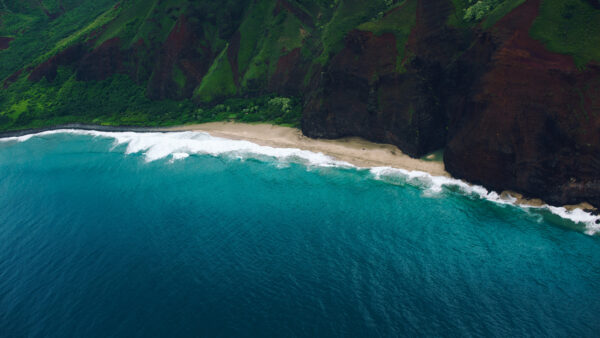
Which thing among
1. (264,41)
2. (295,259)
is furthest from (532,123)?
(264,41)

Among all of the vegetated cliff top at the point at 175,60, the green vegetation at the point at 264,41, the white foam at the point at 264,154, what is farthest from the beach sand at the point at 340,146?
the green vegetation at the point at 264,41

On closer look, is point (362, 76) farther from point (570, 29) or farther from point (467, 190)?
point (570, 29)

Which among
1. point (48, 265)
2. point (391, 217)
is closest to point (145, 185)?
point (48, 265)

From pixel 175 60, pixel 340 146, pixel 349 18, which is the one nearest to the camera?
pixel 340 146

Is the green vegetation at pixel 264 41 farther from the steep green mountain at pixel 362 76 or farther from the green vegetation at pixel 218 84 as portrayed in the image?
the green vegetation at pixel 218 84

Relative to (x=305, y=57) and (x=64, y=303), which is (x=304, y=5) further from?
(x=64, y=303)

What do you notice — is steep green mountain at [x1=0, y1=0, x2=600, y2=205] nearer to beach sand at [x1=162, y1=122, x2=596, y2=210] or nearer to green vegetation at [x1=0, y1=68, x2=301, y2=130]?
green vegetation at [x1=0, y1=68, x2=301, y2=130]

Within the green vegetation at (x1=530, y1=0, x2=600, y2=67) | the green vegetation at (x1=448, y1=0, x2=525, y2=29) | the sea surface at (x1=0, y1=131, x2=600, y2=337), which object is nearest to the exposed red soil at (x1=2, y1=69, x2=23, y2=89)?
the sea surface at (x1=0, y1=131, x2=600, y2=337)
